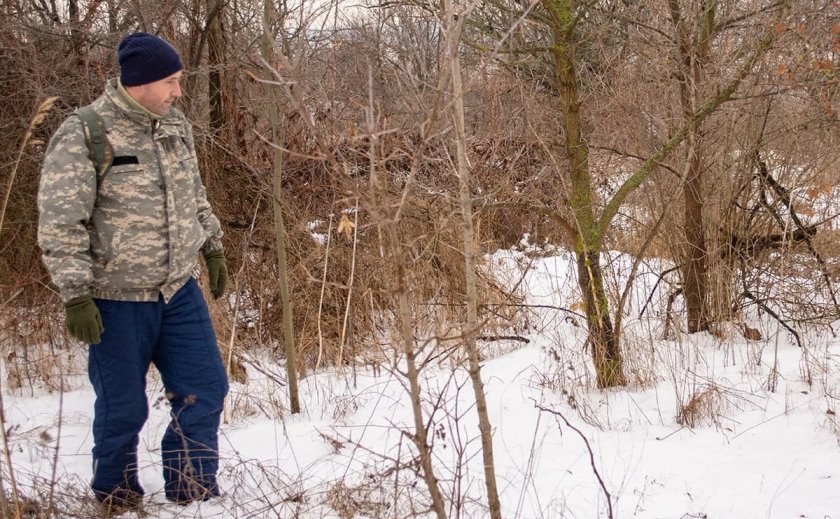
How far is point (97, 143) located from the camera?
254cm

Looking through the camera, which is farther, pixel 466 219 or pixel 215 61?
pixel 215 61

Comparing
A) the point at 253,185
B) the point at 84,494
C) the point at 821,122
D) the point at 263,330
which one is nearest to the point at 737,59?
the point at 821,122

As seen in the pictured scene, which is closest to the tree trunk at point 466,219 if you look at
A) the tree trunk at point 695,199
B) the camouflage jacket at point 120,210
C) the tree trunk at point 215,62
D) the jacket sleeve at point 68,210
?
the camouflage jacket at point 120,210

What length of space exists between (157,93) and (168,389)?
114 cm

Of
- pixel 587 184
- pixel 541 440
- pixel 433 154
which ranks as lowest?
pixel 541 440

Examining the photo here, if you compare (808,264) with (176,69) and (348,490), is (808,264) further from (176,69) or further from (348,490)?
(176,69)

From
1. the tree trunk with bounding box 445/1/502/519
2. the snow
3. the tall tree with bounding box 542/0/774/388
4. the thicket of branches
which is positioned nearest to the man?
the snow

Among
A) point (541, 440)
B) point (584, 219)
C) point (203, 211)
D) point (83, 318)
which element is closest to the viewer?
point (83, 318)

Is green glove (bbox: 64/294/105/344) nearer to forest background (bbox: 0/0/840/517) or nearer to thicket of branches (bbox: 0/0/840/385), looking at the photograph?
forest background (bbox: 0/0/840/517)

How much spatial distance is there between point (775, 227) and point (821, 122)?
0.92 m

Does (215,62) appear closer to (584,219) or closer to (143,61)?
(143,61)

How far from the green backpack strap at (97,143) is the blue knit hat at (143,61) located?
18cm

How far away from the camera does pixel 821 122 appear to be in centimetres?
464

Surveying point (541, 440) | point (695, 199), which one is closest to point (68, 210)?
point (541, 440)
